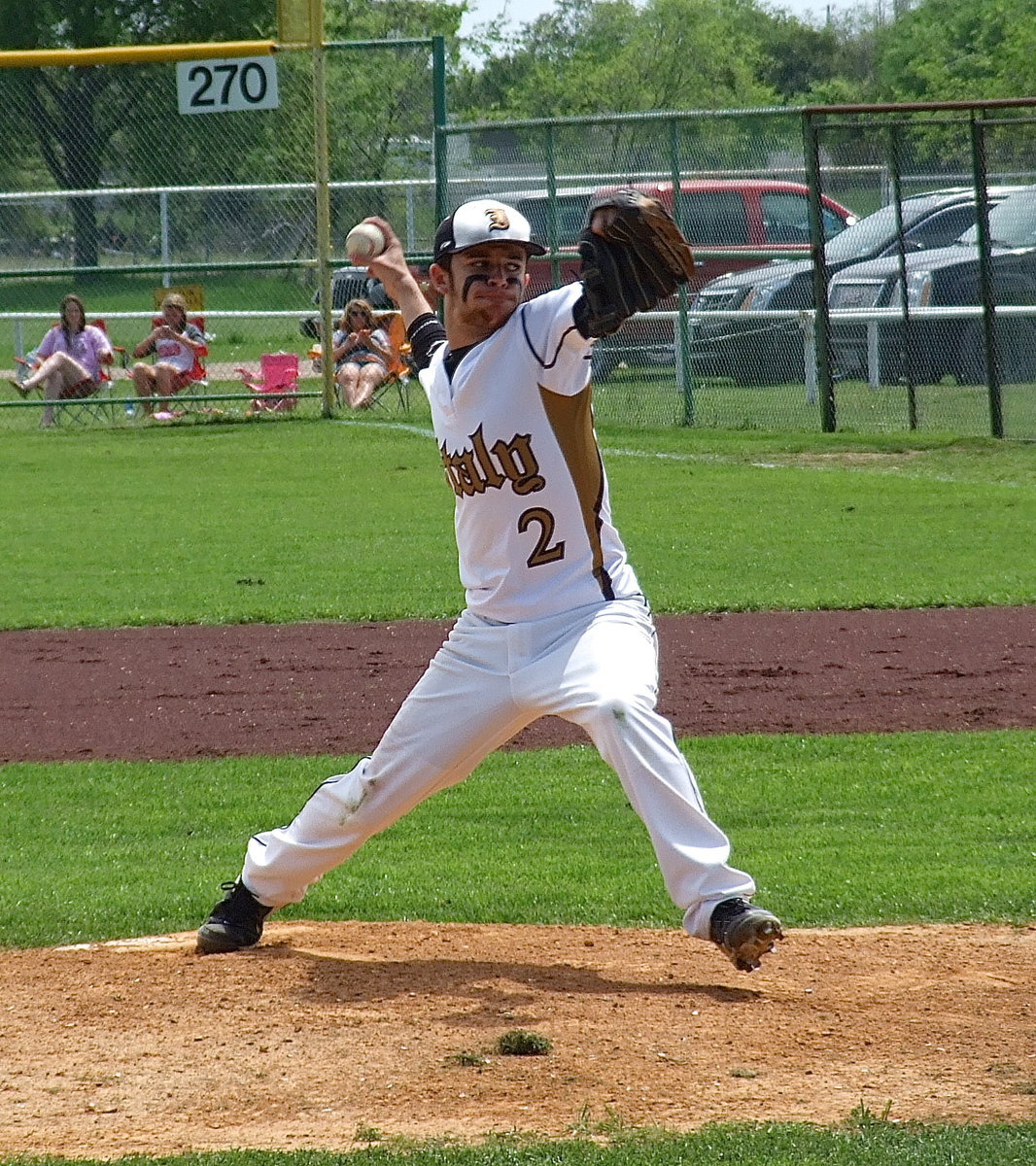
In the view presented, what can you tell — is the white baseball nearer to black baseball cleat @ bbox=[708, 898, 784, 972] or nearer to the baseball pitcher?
the baseball pitcher

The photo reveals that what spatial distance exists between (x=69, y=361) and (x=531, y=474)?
14.4 metres

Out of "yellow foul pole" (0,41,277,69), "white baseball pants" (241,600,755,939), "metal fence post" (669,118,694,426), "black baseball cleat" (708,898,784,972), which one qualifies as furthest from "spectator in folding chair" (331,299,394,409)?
"black baseball cleat" (708,898,784,972)

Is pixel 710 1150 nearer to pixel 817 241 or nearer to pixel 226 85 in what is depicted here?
pixel 817 241

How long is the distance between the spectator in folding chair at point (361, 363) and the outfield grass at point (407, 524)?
1.02m

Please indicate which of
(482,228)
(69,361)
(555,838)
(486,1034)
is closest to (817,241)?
(69,361)

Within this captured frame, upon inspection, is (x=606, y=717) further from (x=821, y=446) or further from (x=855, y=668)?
(x=821, y=446)

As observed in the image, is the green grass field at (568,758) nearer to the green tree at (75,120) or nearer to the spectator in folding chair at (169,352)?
the spectator in folding chair at (169,352)

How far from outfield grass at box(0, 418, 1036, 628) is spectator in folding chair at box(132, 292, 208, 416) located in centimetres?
114

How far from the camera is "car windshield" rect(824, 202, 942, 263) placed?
16484 millimetres

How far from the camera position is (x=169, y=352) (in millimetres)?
17859

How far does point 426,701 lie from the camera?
14.8ft

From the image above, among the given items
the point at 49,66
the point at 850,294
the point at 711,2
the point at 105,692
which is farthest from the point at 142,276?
the point at 711,2

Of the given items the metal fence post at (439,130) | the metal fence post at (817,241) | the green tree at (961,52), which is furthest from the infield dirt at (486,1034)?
the green tree at (961,52)

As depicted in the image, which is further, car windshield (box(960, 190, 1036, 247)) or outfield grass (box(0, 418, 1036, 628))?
car windshield (box(960, 190, 1036, 247))
